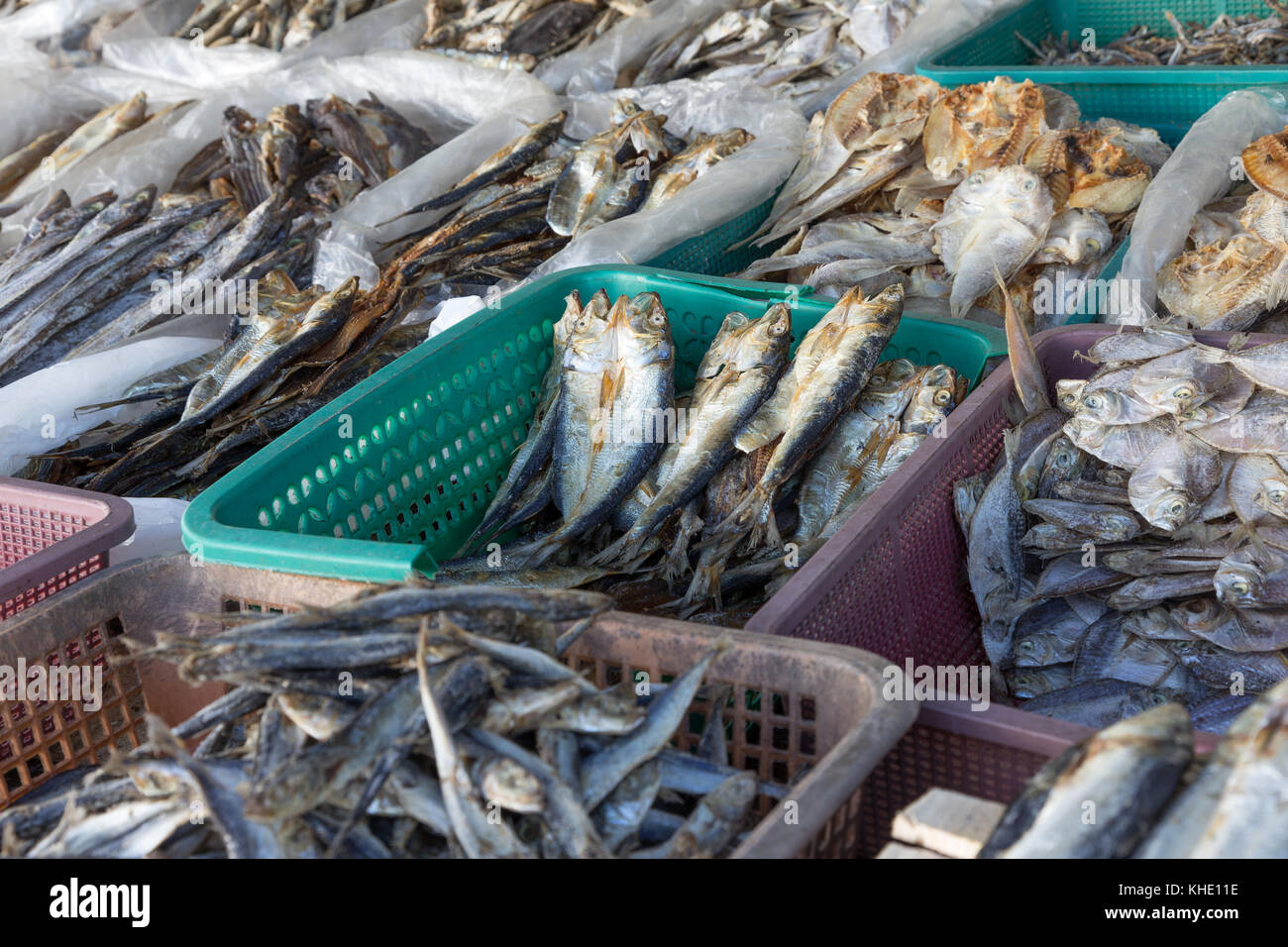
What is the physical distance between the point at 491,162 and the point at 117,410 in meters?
1.70

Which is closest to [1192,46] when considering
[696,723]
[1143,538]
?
[1143,538]

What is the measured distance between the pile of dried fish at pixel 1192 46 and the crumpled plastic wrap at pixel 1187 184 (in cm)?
112

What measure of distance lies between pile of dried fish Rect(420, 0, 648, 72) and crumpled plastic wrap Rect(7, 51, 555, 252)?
1.15ft

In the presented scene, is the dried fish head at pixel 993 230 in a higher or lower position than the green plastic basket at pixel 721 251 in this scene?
higher

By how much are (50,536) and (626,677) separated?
57.6 inches

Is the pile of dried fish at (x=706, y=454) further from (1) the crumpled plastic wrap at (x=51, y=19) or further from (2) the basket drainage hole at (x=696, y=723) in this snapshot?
(1) the crumpled plastic wrap at (x=51, y=19)

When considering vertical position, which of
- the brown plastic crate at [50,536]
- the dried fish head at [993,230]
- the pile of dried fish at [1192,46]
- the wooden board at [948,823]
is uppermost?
the pile of dried fish at [1192,46]

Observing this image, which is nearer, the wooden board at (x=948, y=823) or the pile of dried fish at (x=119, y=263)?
the wooden board at (x=948, y=823)

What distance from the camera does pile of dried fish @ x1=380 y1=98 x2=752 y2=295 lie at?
12.8 feet

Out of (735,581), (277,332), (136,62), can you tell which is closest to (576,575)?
(735,581)

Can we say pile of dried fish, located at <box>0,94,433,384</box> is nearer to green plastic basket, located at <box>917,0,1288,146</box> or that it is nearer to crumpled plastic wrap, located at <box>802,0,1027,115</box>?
crumpled plastic wrap, located at <box>802,0,1027,115</box>

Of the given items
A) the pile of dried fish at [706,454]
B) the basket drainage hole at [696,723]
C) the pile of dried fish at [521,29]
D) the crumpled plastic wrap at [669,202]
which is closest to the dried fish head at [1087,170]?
the crumpled plastic wrap at [669,202]

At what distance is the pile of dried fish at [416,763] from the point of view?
4.32ft

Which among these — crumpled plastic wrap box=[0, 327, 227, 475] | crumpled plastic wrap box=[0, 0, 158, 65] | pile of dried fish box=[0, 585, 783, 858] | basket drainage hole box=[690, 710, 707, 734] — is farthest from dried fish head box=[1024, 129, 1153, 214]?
crumpled plastic wrap box=[0, 0, 158, 65]
